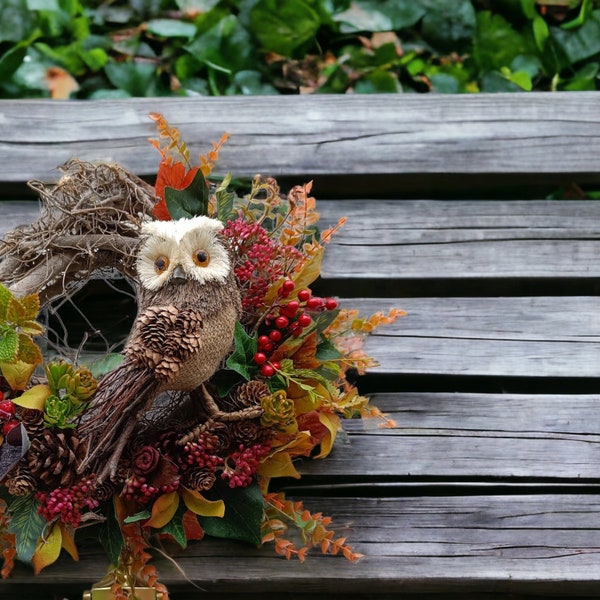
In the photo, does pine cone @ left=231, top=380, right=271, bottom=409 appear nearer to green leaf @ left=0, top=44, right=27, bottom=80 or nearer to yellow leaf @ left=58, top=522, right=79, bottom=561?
yellow leaf @ left=58, top=522, right=79, bottom=561

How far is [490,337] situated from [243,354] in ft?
1.69

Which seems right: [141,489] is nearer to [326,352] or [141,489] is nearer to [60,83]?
[326,352]

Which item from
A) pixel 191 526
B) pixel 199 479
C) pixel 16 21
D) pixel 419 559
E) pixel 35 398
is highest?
pixel 16 21

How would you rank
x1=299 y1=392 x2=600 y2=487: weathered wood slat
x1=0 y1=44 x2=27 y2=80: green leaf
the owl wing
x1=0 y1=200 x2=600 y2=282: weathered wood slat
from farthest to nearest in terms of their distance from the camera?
x1=0 y1=44 x2=27 y2=80: green leaf, x1=0 y1=200 x2=600 y2=282: weathered wood slat, x1=299 y1=392 x2=600 y2=487: weathered wood slat, the owl wing

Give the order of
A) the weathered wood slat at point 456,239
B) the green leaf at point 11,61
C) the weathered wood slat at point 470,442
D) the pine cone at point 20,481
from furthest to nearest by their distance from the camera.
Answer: the green leaf at point 11,61 < the weathered wood slat at point 456,239 < the weathered wood slat at point 470,442 < the pine cone at point 20,481

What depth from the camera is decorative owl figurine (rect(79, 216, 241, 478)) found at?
0.96m

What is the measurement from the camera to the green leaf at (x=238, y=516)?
113 cm

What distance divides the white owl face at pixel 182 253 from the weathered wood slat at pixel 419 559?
0.47 m

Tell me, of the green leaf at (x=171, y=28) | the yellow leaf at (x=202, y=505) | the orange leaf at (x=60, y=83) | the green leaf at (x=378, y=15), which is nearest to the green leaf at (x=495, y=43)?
the green leaf at (x=378, y=15)

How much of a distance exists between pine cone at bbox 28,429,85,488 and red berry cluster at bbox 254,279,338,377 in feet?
0.93

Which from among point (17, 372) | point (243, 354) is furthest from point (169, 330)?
point (17, 372)

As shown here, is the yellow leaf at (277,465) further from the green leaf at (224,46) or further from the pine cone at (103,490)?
the green leaf at (224,46)

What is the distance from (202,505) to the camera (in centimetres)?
110

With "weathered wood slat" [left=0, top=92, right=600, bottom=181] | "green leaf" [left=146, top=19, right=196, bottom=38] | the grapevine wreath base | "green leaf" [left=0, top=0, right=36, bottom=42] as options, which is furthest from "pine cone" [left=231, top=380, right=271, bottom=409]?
"green leaf" [left=0, top=0, right=36, bottom=42]
